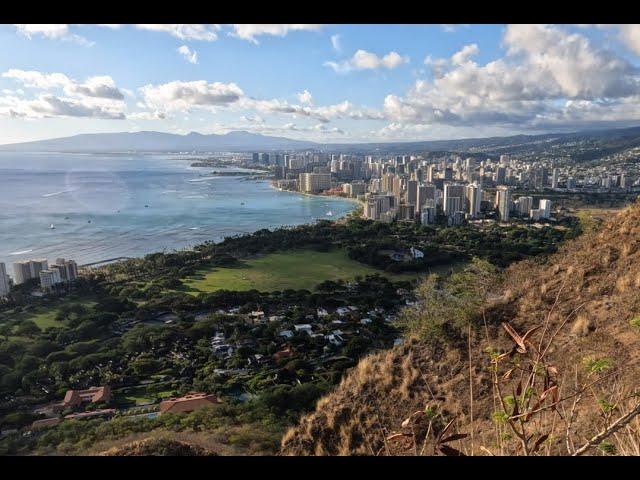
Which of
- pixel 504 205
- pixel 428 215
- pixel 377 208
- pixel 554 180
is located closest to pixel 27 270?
pixel 377 208

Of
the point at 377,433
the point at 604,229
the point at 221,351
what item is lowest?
the point at 221,351

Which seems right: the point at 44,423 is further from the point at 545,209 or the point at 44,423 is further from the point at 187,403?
the point at 545,209

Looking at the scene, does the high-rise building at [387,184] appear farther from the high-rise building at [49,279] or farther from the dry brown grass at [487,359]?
the dry brown grass at [487,359]

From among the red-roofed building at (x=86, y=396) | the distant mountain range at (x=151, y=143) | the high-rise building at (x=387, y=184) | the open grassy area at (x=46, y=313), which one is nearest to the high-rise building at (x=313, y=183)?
the high-rise building at (x=387, y=184)

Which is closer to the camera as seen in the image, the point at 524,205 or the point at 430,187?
the point at 524,205

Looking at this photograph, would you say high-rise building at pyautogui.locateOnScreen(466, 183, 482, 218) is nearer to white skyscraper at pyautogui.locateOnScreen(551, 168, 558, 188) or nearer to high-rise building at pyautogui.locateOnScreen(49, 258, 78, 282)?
white skyscraper at pyautogui.locateOnScreen(551, 168, 558, 188)
